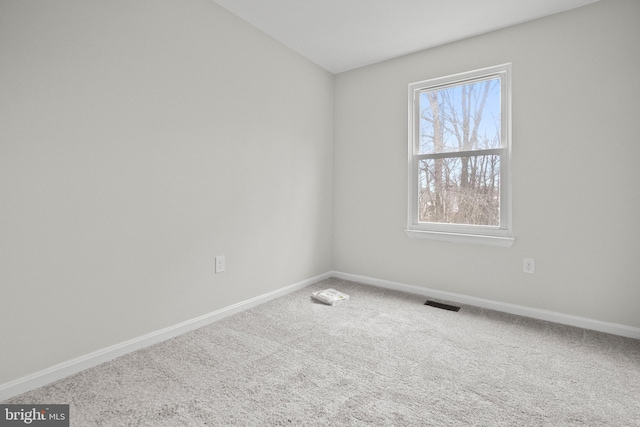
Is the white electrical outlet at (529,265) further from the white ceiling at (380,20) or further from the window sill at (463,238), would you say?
the white ceiling at (380,20)

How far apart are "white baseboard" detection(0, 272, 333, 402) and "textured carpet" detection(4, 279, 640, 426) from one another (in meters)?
0.05

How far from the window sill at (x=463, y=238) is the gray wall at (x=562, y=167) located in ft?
0.19

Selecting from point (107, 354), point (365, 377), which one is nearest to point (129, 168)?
point (107, 354)

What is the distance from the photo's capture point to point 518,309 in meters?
2.61

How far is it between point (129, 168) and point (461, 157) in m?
2.72

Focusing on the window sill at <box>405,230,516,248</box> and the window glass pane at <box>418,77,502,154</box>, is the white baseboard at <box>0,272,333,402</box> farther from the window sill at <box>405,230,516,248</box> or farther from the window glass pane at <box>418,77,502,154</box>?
the window glass pane at <box>418,77,502,154</box>

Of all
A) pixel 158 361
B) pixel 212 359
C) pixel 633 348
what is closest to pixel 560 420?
pixel 633 348

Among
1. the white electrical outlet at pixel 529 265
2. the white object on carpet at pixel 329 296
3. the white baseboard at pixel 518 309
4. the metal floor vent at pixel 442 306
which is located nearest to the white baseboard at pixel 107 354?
the white object on carpet at pixel 329 296

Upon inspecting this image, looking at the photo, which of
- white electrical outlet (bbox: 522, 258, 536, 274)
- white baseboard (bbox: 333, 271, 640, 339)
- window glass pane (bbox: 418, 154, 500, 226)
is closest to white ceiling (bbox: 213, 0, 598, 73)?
window glass pane (bbox: 418, 154, 500, 226)

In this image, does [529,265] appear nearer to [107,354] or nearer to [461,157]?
[461,157]

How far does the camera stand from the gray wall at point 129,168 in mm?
1523

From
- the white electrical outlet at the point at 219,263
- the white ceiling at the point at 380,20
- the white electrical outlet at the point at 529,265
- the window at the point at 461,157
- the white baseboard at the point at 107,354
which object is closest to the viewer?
the white baseboard at the point at 107,354

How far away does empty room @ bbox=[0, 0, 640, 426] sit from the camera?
152 cm

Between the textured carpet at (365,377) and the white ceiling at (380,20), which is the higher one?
the white ceiling at (380,20)
